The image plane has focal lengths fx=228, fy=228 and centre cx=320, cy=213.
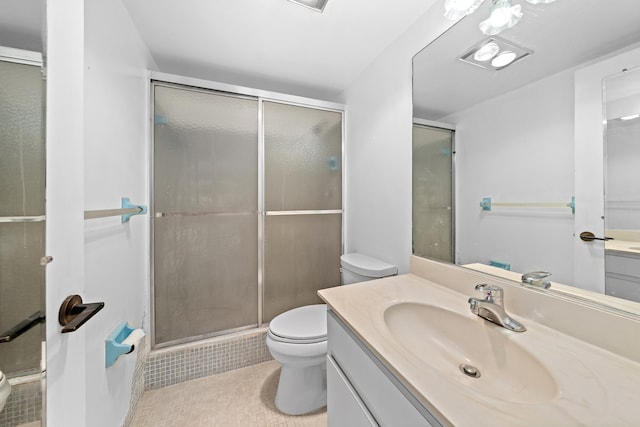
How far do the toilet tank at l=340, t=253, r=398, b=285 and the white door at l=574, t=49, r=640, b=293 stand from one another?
813 mm

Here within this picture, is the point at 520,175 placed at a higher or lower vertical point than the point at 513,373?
higher

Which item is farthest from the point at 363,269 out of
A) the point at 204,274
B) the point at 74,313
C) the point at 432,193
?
the point at 74,313

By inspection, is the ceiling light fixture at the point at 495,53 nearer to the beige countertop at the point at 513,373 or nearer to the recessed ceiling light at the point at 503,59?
the recessed ceiling light at the point at 503,59

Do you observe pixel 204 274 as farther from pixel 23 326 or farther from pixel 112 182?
pixel 23 326

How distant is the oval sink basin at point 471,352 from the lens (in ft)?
1.80

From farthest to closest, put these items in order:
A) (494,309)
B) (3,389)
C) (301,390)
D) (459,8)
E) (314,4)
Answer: (301,390), (314,4), (459,8), (494,309), (3,389)

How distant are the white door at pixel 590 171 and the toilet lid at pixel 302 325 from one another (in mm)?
1126

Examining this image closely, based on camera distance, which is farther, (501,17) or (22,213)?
(501,17)

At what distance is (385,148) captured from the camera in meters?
1.54

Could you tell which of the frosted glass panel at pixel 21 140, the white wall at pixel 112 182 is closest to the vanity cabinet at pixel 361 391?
the frosted glass panel at pixel 21 140

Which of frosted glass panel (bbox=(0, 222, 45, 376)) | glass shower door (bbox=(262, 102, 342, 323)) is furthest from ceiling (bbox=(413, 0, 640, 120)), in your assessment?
frosted glass panel (bbox=(0, 222, 45, 376))

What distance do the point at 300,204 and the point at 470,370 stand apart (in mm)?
1503

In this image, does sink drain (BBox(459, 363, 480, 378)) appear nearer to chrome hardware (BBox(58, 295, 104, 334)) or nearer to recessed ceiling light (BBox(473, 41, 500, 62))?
chrome hardware (BBox(58, 295, 104, 334))

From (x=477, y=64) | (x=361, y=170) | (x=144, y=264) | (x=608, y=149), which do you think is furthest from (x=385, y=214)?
(x=144, y=264)
